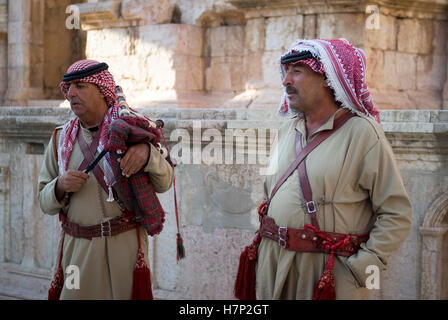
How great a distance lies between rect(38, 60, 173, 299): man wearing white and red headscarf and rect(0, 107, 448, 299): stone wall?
1828 millimetres

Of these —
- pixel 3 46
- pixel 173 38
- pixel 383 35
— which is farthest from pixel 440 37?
pixel 3 46

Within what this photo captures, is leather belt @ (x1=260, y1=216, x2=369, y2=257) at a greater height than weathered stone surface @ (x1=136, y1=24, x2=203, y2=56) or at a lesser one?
lesser

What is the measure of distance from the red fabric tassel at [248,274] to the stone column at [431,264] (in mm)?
1963

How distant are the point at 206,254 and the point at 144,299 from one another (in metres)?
2.21

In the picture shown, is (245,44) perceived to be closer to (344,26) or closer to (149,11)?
(344,26)

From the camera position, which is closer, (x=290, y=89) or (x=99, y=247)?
(x=290, y=89)

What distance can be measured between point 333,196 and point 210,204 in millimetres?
2718

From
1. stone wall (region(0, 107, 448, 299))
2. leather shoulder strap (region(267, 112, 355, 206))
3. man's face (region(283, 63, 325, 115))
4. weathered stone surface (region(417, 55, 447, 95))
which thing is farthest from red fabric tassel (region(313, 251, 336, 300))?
weathered stone surface (region(417, 55, 447, 95))

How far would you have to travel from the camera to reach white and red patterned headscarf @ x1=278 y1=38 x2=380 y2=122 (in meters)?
3.10

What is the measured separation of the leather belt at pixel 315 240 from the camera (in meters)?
3.02

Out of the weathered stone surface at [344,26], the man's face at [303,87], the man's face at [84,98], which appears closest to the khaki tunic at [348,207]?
the man's face at [303,87]

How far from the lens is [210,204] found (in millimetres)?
5672

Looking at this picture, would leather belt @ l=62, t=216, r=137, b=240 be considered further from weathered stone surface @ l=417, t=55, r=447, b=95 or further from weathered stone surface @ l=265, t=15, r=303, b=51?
weathered stone surface @ l=417, t=55, r=447, b=95
